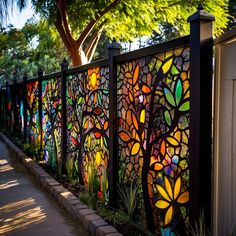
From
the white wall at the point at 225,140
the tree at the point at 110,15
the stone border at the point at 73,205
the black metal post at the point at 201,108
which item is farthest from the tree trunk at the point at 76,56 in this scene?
the white wall at the point at 225,140

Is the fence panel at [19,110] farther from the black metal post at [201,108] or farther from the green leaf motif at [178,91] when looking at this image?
the black metal post at [201,108]

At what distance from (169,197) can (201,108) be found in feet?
3.00

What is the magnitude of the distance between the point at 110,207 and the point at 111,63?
1.68m

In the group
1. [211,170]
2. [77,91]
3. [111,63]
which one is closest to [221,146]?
[211,170]

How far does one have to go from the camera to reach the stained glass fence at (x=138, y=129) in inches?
120

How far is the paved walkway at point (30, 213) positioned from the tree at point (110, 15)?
616 centimetres

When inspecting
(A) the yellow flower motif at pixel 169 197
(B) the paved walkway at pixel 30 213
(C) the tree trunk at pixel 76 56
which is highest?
(C) the tree trunk at pixel 76 56

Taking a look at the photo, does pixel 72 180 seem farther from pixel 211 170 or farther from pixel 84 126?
pixel 211 170

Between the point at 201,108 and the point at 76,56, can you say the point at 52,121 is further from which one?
the point at 76,56

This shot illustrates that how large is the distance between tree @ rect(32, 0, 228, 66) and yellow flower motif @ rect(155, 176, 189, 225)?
8388 millimetres

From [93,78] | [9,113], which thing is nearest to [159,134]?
[93,78]

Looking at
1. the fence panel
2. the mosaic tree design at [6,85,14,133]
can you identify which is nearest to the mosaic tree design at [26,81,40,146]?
the fence panel

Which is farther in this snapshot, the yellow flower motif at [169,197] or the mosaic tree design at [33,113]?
the mosaic tree design at [33,113]

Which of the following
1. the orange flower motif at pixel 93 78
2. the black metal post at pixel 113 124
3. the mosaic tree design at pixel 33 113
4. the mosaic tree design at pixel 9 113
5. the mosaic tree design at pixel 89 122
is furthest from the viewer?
the mosaic tree design at pixel 9 113
